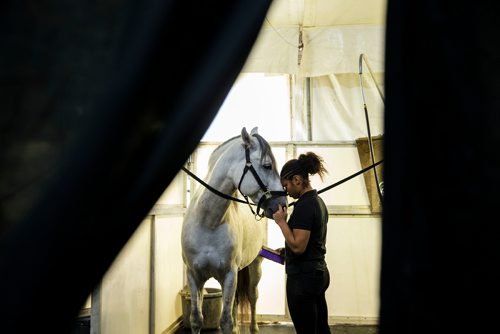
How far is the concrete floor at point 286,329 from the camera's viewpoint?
4230mm

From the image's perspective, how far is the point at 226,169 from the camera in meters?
3.01

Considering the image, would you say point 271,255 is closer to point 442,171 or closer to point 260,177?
point 260,177

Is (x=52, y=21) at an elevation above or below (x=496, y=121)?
above

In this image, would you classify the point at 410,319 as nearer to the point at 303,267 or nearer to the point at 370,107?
the point at 303,267

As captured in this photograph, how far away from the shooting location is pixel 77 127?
0.44 metres

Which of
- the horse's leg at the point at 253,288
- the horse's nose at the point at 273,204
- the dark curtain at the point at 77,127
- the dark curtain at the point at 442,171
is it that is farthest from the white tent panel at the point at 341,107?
the dark curtain at the point at 77,127

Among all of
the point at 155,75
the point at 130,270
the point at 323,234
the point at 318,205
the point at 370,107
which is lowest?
the point at 130,270

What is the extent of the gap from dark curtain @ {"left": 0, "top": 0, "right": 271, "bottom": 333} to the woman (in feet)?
5.89

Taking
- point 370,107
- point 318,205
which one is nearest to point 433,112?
point 318,205

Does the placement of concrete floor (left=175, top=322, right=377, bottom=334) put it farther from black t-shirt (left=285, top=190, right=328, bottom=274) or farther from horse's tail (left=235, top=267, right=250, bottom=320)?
black t-shirt (left=285, top=190, right=328, bottom=274)

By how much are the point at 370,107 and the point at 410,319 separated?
4652mm

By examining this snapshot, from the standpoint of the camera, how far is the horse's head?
2.78m

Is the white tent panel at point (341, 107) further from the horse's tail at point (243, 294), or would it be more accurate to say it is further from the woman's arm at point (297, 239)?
the woman's arm at point (297, 239)

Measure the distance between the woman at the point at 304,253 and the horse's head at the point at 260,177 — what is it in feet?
1.41
